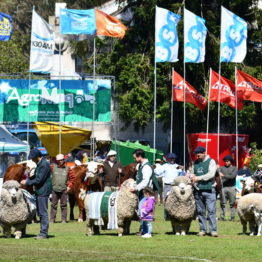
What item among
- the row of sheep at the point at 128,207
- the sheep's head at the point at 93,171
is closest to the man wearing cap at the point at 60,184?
the sheep's head at the point at 93,171

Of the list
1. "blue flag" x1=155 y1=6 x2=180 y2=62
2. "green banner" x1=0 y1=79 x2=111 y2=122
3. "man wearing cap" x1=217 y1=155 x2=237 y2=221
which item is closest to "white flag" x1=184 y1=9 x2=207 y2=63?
"blue flag" x1=155 y1=6 x2=180 y2=62

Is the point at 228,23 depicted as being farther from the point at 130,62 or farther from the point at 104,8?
the point at 104,8

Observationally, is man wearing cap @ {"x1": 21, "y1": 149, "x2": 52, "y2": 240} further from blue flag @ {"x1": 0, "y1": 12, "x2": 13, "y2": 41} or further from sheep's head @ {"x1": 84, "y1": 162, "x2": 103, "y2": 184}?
blue flag @ {"x1": 0, "y1": 12, "x2": 13, "y2": 41}

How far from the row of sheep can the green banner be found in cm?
1880

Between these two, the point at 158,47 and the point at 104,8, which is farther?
the point at 104,8

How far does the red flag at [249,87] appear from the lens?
121 ft

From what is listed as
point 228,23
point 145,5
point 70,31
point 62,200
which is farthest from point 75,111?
point 62,200

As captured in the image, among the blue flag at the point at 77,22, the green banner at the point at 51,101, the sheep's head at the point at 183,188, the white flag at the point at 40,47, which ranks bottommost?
the sheep's head at the point at 183,188

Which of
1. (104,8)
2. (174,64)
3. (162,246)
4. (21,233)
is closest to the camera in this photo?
(162,246)

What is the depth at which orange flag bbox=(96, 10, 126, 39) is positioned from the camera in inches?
1441

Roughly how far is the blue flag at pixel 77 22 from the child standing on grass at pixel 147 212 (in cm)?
1825

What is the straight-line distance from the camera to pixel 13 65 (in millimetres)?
58000

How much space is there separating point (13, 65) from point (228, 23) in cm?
2446

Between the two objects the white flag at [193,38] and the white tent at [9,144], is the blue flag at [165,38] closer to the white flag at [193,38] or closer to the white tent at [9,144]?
the white flag at [193,38]
